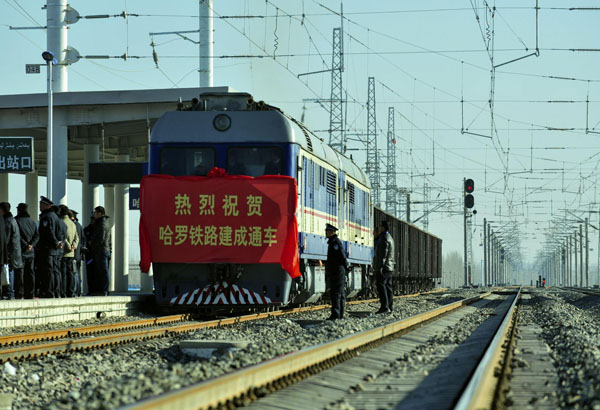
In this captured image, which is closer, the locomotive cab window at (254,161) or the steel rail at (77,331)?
the steel rail at (77,331)

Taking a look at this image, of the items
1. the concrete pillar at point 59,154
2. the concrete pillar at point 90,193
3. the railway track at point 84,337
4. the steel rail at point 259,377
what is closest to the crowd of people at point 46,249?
the railway track at point 84,337

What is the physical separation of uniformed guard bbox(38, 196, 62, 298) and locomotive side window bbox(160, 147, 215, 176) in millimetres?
2384

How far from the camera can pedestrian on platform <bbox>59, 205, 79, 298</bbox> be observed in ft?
61.2

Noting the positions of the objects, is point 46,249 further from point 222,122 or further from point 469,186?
point 469,186

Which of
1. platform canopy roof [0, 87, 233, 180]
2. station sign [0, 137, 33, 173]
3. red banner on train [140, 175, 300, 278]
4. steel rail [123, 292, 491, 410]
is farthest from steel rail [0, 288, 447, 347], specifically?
platform canopy roof [0, 87, 233, 180]

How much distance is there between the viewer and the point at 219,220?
54.0 ft

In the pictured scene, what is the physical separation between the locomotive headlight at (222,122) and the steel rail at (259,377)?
221 inches

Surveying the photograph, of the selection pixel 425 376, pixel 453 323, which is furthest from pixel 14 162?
pixel 425 376

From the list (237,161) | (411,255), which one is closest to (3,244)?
(237,161)

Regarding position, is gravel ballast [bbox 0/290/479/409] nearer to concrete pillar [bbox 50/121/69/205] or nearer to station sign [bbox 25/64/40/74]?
station sign [bbox 25/64/40/74]

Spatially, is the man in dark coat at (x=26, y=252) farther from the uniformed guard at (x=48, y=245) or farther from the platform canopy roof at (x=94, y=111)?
the platform canopy roof at (x=94, y=111)

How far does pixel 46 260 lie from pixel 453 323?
23.9 ft

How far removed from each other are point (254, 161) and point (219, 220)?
1.24 meters

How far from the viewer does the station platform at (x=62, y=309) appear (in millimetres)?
15023
